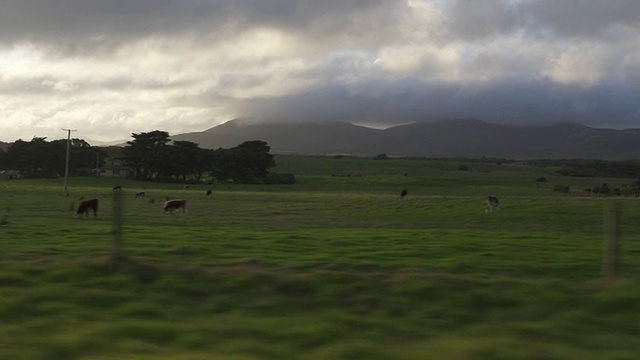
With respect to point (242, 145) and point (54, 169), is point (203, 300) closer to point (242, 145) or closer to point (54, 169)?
point (242, 145)

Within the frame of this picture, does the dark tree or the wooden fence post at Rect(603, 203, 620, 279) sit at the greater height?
the dark tree

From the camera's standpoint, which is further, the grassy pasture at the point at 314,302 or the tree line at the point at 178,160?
the tree line at the point at 178,160

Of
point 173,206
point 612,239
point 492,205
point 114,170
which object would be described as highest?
point 114,170

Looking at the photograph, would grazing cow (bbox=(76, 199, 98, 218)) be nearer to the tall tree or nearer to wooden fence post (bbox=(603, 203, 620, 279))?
wooden fence post (bbox=(603, 203, 620, 279))

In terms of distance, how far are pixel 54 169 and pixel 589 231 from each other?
10846cm

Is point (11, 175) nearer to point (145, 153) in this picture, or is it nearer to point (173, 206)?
point (145, 153)

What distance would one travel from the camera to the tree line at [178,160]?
4439 inches

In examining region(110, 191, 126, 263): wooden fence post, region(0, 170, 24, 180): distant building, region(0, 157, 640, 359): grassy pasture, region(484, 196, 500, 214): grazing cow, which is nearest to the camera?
region(0, 157, 640, 359): grassy pasture

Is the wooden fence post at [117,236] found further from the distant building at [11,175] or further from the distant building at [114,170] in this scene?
the distant building at [114,170]

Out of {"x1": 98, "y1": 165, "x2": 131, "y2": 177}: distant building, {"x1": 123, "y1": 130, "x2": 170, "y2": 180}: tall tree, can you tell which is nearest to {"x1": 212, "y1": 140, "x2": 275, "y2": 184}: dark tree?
{"x1": 123, "y1": 130, "x2": 170, "y2": 180}: tall tree

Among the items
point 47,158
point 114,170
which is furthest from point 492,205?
point 114,170

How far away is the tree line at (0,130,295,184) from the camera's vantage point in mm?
112750

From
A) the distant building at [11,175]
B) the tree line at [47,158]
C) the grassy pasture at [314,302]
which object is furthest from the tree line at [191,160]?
the grassy pasture at [314,302]

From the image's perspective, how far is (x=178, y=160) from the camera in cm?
11262
